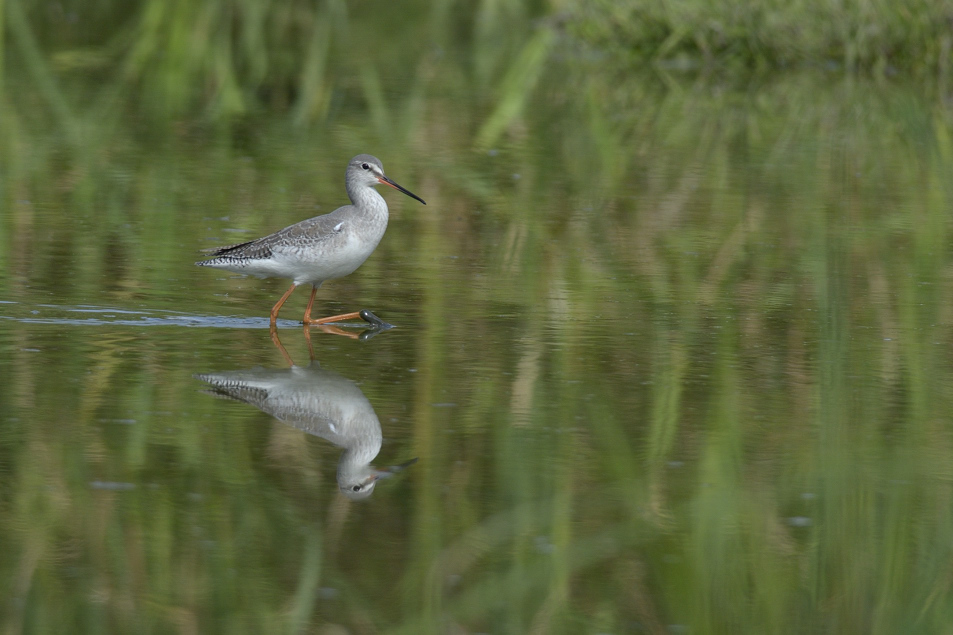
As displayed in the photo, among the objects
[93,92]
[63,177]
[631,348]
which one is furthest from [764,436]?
[93,92]

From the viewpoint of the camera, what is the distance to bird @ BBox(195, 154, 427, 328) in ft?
25.1

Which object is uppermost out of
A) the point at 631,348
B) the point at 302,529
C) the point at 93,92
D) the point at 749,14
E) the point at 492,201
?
the point at 749,14

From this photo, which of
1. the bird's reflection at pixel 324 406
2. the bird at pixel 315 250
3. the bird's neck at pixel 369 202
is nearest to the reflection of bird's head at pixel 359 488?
the bird's reflection at pixel 324 406

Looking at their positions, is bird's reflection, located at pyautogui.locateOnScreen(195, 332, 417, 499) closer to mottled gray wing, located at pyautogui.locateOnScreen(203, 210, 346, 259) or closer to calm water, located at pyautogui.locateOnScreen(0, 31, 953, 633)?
calm water, located at pyautogui.locateOnScreen(0, 31, 953, 633)

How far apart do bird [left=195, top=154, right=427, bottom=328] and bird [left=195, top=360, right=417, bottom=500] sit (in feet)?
2.54

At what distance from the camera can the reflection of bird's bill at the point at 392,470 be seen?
5504 millimetres

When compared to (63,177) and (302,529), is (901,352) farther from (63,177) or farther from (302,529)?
(63,177)

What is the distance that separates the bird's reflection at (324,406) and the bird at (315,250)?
2.68ft

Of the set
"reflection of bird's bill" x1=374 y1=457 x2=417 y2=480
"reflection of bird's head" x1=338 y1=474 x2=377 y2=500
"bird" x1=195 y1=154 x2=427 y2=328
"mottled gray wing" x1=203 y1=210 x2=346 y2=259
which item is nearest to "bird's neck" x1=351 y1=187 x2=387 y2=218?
"bird" x1=195 y1=154 x2=427 y2=328

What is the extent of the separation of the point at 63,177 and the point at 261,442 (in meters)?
5.73

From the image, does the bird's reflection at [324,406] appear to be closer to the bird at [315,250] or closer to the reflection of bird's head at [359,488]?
the reflection of bird's head at [359,488]

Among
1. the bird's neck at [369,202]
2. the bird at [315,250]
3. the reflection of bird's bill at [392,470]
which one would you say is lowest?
the reflection of bird's bill at [392,470]

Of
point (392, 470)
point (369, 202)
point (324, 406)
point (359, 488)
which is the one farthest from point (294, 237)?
point (359, 488)

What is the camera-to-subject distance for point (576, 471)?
5.64m
